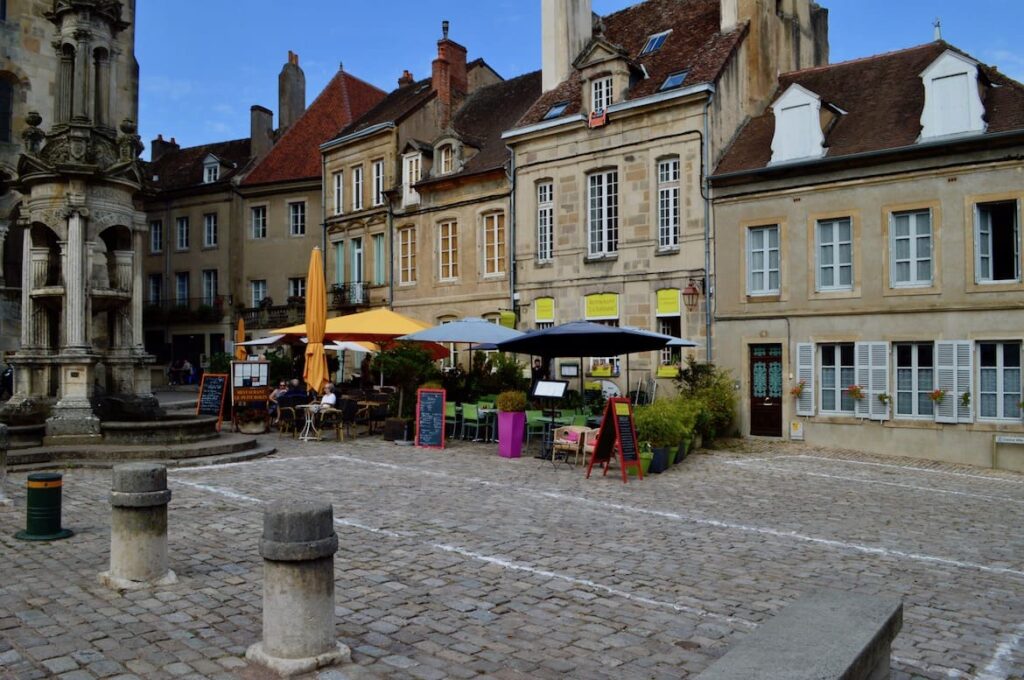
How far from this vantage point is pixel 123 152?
13.8 m

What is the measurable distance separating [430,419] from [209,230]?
2638 cm

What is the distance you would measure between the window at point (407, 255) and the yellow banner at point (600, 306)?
25.5 ft

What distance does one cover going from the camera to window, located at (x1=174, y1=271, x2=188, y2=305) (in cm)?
3869

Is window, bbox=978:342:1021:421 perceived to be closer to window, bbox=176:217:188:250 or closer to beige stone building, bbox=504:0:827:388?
beige stone building, bbox=504:0:827:388

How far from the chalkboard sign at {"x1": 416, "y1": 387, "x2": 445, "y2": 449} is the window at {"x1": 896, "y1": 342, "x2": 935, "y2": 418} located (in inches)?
359

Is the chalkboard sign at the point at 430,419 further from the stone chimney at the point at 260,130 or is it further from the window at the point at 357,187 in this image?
the stone chimney at the point at 260,130

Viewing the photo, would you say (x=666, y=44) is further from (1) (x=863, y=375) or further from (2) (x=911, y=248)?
(1) (x=863, y=375)

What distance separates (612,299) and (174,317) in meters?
24.4

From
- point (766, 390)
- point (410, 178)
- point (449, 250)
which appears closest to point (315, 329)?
point (766, 390)

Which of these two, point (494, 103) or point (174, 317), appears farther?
point (174, 317)

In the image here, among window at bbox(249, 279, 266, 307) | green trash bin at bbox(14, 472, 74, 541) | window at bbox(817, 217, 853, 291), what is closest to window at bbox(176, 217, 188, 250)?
window at bbox(249, 279, 266, 307)

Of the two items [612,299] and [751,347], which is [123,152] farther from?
[751,347]

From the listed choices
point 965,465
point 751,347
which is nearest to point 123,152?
point 751,347

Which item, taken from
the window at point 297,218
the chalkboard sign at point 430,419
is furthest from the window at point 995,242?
the window at point 297,218
